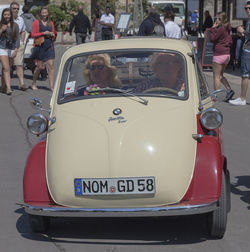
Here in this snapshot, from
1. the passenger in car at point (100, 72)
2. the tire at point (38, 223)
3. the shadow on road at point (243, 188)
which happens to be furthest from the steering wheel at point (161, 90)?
the tire at point (38, 223)

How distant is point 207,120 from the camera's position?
6.00m

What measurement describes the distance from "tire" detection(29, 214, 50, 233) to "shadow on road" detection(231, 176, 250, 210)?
2081 mm

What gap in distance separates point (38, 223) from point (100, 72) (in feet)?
5.50

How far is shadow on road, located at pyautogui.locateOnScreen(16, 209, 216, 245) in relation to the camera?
5.64 meters

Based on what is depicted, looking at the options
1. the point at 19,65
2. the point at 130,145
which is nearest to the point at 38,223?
the point at 130,145

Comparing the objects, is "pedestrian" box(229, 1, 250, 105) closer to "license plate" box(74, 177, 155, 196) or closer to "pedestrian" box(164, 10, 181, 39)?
"pedestrian" box(164, 10, 181, 39)

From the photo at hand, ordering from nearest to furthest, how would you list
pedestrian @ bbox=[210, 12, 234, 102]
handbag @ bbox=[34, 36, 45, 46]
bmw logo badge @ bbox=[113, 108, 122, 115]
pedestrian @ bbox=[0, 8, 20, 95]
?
1. bmw logo badge @ bbox=[113, 108, 122, 115]
2. pedestrian @ bbox=[210, 12, 234, 102]
3. pedestrian @ bbox=[0, 8, 20, 95]
4. handbag @ bbox=[34, 36, 45, 46]

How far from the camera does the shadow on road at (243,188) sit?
6.95 metres

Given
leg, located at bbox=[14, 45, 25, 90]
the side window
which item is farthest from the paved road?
leg, located at bbox=[14, 45, 25, 90]

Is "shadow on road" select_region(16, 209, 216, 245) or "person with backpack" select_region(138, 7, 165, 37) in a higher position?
"shadow on road" select_region(16, 209, 216, 245)

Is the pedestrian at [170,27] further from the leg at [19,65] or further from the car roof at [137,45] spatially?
the car roof at [137,45]

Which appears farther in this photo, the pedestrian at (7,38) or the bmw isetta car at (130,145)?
the pedestrian at (7,38)

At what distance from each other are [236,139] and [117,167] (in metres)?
5.04

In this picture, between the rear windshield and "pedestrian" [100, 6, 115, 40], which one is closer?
the rear windshield
